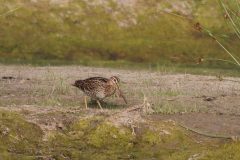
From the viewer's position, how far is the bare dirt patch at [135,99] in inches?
241

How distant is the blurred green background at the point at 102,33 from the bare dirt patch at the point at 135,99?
459cm

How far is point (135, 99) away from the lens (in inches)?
343

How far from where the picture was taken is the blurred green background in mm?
18531

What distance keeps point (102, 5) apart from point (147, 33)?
2667 mm

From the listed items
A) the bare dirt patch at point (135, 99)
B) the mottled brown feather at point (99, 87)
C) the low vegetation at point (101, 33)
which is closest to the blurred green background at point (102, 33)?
the low vegetation at point (101, 33)

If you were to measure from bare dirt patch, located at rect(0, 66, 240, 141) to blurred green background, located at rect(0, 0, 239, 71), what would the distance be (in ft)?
15.1

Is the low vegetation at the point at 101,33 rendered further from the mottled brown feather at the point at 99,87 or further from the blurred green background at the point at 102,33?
the mottled brown feather at the point at 99,87

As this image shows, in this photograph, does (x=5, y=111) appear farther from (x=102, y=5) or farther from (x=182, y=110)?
(x=102, y=5)

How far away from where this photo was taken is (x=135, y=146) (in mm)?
5555

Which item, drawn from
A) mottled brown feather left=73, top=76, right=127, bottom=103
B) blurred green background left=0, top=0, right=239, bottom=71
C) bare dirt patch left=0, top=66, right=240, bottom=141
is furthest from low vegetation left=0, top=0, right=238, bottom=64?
mottled brown feather left=73, top=76, right=127, bottom=103

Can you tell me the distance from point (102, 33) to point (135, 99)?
11999 millimetres

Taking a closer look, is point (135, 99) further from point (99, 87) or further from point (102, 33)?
point (102, 33)

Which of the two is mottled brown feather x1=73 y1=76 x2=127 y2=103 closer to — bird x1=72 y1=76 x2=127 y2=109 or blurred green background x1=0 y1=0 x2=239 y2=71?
bird x1=72 y1=76 x2=127 y2=109

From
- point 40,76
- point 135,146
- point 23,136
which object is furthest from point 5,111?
point 40,76
